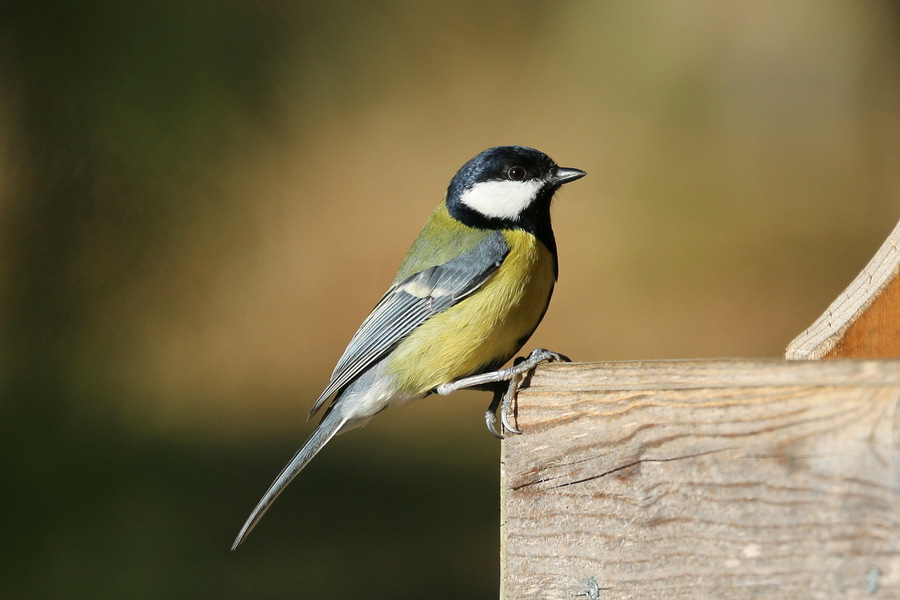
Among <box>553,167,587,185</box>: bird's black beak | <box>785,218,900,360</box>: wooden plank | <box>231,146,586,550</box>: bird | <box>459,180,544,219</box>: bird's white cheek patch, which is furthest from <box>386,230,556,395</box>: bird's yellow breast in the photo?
<box>785,218,900,360</box>: wooden plank

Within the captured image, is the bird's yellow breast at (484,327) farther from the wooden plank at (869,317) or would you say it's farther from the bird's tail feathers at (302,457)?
the wooden plank at (869,317)

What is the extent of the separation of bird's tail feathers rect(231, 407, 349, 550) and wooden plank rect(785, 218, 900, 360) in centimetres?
117

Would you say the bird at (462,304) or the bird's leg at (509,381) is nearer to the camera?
the bird's leg at (509,381)

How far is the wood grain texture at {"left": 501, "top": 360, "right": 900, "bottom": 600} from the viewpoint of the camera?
1.19 m

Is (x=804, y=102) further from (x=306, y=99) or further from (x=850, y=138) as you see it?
(x=306, y=99)

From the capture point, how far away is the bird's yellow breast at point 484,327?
221cm

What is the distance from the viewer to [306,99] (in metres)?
A: 3.37

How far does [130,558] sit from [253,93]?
73.6 inches

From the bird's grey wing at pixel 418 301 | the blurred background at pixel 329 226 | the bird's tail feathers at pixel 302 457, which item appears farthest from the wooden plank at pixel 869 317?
the blurred background at pixel 329 226

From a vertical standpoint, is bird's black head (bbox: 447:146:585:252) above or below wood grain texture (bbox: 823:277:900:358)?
above

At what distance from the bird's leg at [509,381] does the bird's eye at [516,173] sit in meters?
0.61

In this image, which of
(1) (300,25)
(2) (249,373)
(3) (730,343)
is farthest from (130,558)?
(3) (730,343)

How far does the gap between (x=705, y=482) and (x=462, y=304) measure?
1038mm

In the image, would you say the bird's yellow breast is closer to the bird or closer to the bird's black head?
the bird
